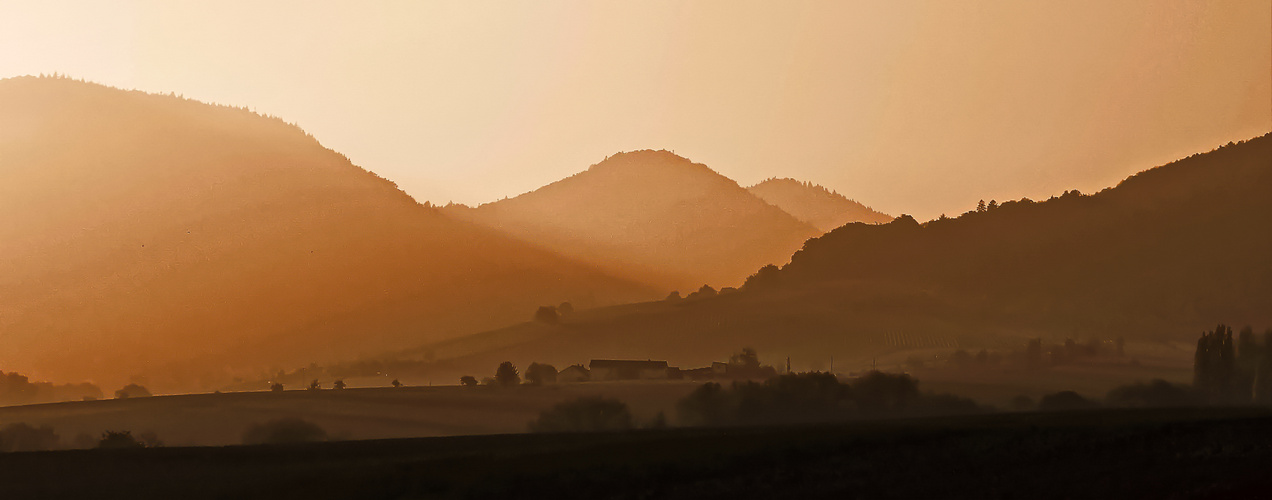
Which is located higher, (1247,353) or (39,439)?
(1247,353)

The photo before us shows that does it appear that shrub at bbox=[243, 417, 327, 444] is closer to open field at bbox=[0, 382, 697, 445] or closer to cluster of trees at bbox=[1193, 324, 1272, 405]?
open field at bbox=[0, 382, 697, 445]

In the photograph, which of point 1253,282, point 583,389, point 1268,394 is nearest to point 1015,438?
point 1268,394

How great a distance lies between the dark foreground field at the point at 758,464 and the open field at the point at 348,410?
38.7 metres

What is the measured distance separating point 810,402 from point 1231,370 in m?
35.2

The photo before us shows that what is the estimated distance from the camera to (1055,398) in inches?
4459

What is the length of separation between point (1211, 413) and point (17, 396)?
5541 inches

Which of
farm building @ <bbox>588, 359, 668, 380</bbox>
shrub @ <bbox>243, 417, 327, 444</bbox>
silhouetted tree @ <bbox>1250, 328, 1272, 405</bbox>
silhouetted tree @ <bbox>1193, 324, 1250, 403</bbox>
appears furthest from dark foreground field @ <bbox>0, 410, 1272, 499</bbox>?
farm building @ <bbox>588, 359, 668, 380</bbox>

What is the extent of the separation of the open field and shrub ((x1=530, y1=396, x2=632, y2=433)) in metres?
5.45

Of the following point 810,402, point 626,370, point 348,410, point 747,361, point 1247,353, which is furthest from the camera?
point 747,361

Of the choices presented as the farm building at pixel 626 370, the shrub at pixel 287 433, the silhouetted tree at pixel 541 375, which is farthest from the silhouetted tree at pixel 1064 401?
the shrub at pixel 287 433

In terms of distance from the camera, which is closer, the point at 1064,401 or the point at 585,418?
the point at 585,418

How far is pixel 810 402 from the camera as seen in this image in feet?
343

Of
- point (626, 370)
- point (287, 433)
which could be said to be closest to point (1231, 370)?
point (626, 370)

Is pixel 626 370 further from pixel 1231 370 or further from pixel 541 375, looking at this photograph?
pixel 1231 370
